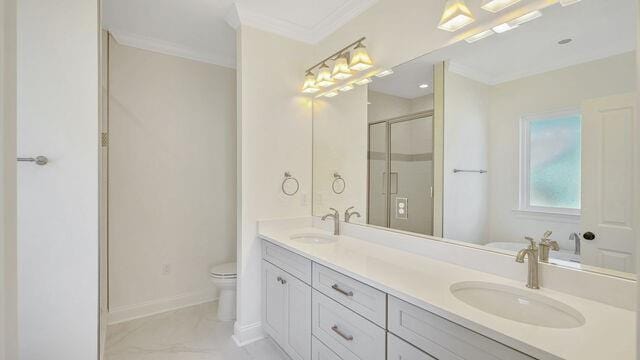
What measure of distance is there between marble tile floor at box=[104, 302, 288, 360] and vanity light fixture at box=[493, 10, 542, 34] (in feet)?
7.78

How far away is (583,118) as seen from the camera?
1184mm

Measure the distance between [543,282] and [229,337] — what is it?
2.18m

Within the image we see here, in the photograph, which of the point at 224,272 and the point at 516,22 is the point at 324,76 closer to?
the point at 516,22

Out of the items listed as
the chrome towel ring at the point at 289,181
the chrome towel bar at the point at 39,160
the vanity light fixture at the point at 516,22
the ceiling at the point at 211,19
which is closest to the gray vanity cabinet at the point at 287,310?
the chrome towel ring at the point at 289,181

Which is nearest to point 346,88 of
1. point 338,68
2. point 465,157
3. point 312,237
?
point 338,68

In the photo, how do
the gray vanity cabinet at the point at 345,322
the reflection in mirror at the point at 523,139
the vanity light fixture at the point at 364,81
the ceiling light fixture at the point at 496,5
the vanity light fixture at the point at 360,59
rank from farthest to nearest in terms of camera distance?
the vanity light fixture at the point at 364,81 < the vanity light fixture at the point at 360,59 < the ceiling light fixture at the point at 496,5 < the reflection in mirror at the point at 523,139 < the gray vanity cabinet at the point at 345,322

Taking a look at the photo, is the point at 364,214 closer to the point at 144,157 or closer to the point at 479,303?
the point at 479,303

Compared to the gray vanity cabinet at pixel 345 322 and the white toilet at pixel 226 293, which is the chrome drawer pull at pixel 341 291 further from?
the white toilet at pixel 226 293

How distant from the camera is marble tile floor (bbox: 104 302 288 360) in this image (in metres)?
2.12

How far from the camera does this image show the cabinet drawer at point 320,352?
61.9 inches

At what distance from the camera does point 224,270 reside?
9.05 ft

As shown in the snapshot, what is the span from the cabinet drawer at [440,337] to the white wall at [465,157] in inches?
25.2


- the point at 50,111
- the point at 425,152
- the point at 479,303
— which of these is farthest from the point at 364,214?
the point at 50,111

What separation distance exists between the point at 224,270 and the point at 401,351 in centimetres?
201
